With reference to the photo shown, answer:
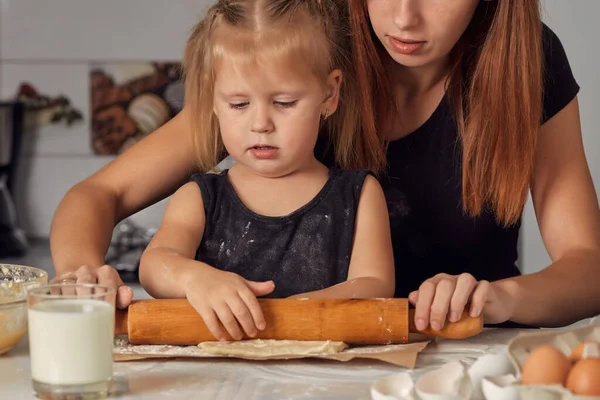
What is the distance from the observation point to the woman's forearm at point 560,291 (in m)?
1.22

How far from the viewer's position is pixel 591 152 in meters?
2.33

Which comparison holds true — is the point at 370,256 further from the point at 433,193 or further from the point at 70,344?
the point at 70,344

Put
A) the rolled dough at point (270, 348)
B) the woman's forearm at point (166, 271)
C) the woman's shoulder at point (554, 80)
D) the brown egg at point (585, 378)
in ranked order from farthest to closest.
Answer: the woman's shoulder at point (554, 80)
the woman's forearm at point (166, 271)
the rolled dough at point (270, 348)
the brown egg at point (585, 378)

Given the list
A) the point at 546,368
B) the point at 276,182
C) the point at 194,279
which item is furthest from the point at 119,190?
the point at 546,368

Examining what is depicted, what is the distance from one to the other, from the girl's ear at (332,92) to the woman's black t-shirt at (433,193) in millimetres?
184

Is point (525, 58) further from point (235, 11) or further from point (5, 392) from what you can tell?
point (5, 392)

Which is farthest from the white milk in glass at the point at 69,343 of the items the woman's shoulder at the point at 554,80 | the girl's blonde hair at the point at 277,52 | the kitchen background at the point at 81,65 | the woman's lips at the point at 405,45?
the kitchen background at the point at 81,65

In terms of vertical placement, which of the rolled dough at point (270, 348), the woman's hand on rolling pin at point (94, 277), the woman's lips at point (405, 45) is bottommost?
the rolled dough at point (270, 348)

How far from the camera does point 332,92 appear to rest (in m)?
1.32

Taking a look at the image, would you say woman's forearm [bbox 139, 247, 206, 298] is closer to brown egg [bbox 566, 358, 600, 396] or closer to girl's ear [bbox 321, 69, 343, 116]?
girl's ear [bbox 321, 69, 343, 116]

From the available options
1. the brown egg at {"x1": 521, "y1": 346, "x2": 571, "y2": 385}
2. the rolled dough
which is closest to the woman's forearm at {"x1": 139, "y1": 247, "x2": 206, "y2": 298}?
the rolled dough

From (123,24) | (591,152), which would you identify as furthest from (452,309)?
(123,24)

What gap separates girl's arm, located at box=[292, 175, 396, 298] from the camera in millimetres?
1175

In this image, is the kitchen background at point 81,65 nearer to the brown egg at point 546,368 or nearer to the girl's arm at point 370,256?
the girl's arm at point 370,256
